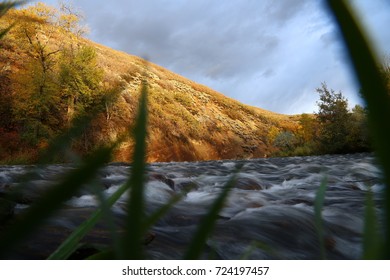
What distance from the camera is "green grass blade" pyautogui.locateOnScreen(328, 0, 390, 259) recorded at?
0.16 metres

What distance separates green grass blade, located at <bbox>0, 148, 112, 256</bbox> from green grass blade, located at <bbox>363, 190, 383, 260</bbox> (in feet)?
0.63

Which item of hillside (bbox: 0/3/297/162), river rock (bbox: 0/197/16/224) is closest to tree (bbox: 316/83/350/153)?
hillside (bbox: 0/3/297/162)

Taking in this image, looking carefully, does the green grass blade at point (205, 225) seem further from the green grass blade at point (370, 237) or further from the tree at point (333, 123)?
the tree at point (333, 123)

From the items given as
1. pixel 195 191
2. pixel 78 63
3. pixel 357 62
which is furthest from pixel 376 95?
pixel 78 63

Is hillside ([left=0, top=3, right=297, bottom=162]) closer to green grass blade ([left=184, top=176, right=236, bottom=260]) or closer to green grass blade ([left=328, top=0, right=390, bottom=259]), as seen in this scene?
green grass blade ([left=184, top=176, right=236, bottom=260])

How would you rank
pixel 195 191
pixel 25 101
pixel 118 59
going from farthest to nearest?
1. pixel 118 59
2. pixel 25 101
3. pixel 195 191

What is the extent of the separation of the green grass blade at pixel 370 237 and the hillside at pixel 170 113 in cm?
1888

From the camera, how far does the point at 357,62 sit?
0.17 meters

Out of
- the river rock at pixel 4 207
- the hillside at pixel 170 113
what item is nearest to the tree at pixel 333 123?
the hillside at pixel 170 113

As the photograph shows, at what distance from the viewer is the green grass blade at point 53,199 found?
19 cm

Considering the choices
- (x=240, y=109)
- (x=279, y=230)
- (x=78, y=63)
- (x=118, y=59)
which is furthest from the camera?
(x=240, y=109)
